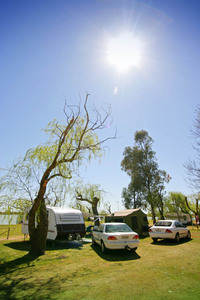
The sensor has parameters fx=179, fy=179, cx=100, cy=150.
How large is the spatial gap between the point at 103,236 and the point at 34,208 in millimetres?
3774

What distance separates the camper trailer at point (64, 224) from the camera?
12.3 metres

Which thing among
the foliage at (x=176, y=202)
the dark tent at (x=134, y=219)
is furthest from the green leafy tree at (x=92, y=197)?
the foliage at (x=176, y=202)

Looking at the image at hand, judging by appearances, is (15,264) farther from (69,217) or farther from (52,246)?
(69,217)

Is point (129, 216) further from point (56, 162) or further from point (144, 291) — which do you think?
point (144, 291)

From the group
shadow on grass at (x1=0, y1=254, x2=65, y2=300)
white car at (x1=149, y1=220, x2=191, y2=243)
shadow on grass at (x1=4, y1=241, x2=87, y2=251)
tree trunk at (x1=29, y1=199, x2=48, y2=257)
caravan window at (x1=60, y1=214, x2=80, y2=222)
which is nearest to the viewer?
shadow on grass at (x1=0, y1=254, x2=65, y2=300)

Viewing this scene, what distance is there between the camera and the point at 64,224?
12680 mm

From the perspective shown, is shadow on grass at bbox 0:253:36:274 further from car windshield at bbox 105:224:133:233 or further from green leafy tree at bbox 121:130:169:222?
green leafy tree at bbox 121:130:169:222

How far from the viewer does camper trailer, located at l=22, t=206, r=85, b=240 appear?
40.4ft

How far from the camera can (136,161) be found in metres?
30.5

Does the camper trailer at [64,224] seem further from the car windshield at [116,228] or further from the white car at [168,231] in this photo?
the white car at [168,231]

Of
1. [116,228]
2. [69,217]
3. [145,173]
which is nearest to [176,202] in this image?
[145,173]

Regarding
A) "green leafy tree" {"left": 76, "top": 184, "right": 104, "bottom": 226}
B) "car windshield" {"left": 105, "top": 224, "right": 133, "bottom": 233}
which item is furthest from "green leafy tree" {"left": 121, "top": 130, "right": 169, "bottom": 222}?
"car windshield" {"left": 105, "top": 224, "right": 133, "bottom": 233}

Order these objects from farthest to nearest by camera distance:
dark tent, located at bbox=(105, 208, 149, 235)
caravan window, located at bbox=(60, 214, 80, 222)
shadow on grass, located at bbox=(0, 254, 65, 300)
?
dark tent, located at bbox=(105, 208, 149, 235) < caravan window, located at bbox=(60, 214, 80, 222) < shadow on grass, located at bbox=(0, 254, 65, 300)

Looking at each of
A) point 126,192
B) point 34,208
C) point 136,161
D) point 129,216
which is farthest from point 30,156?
point 126,192
